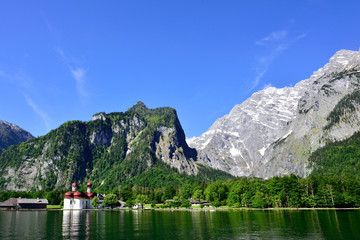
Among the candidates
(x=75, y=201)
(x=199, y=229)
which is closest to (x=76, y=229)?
(x=199, y=229)

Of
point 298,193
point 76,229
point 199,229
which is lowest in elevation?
point 199,229

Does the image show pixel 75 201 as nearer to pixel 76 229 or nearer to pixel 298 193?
pixel 76 229

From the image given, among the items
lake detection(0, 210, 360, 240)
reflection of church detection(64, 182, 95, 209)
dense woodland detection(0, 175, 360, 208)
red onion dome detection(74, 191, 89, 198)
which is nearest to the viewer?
lake detection(0, 210, 360, 240)

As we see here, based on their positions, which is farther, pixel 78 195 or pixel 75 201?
pixel 78 195

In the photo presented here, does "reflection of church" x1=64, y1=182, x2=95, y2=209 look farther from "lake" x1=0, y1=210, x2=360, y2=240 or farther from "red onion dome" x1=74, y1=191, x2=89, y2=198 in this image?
"lake" x1=0, y1=210, x2=360, y2=240

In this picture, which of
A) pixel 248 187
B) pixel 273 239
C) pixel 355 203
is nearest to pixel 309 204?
pixel 355 203

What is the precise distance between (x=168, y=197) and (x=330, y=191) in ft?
354

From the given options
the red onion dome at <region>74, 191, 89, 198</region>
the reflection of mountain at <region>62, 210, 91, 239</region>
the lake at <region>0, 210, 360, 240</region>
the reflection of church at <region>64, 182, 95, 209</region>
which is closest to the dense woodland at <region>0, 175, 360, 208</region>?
the lake at <region>0, 210, 360, 240</region>

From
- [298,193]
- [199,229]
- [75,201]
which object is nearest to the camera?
[199,229]

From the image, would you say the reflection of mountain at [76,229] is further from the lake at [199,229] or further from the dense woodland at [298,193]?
the dense woodland at [298,193]

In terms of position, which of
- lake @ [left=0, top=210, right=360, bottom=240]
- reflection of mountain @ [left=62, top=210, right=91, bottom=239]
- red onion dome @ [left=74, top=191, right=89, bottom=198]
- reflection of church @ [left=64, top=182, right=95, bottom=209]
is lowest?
lake @ [left=0, top=210, right=360, bottom=240]

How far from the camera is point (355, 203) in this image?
4545 inches

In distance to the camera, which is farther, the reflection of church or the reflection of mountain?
the reflection of church

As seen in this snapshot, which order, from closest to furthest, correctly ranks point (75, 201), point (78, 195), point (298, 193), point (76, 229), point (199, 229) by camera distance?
point (199, 229) < point (76, 229) < point (298, 193) < point (75, 201) < point (78, 195)
